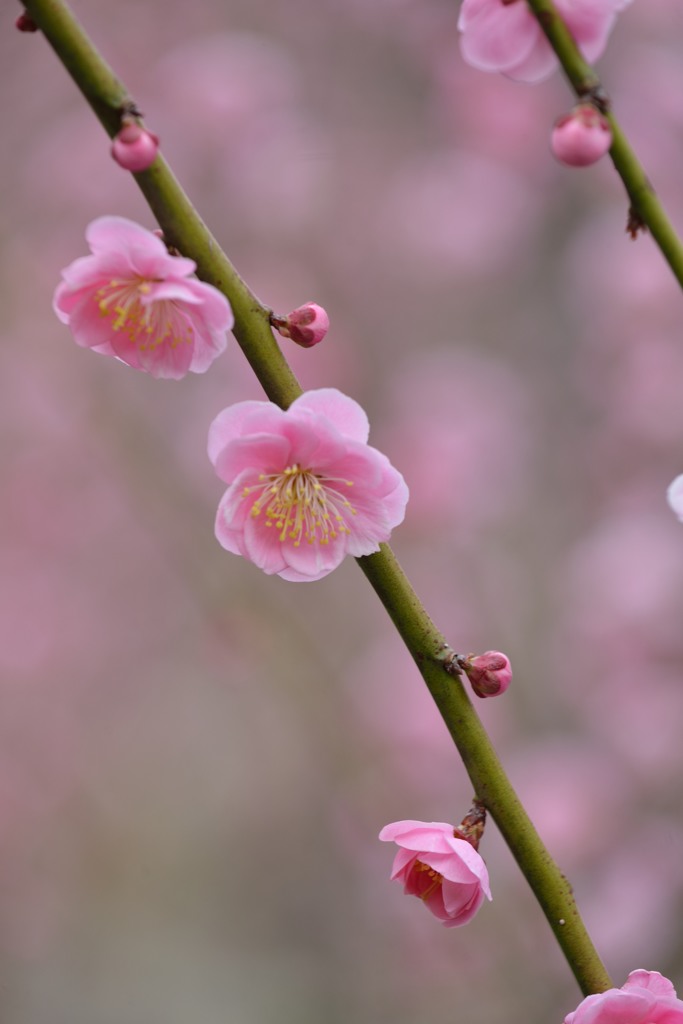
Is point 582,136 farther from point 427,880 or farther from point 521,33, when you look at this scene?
point 427,880

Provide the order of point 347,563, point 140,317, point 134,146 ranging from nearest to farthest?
point 134,146 < point 140,317 < point 347,563

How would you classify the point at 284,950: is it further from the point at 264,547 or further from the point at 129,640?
the point at 264,547

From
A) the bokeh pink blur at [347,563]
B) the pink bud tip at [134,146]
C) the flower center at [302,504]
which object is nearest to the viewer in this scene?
the pink bud tip at [134,146]

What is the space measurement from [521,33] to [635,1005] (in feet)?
1.54

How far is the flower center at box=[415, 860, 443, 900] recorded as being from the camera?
0.55m

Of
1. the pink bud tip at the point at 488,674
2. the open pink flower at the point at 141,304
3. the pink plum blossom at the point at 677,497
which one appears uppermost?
the open pink flower at the point at 141,304

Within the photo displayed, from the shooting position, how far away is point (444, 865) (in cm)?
51

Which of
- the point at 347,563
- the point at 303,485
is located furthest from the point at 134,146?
the point at 347,563

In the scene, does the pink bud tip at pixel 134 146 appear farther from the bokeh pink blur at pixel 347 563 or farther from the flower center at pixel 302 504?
the bokeh pink blur at pixel 347 563

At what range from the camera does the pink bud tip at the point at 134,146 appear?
0.44 metres

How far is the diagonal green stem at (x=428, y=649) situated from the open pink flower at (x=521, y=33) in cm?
17

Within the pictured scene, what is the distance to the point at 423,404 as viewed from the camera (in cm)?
239

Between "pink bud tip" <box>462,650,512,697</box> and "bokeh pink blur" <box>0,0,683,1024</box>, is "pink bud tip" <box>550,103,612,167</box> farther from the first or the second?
"bokeh pink blur" <box>0,0,683,1024</box>

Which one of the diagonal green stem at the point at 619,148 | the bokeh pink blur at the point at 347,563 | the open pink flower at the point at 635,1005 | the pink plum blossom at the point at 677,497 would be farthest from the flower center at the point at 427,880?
the bokeh pink blur at the point at 347,563
